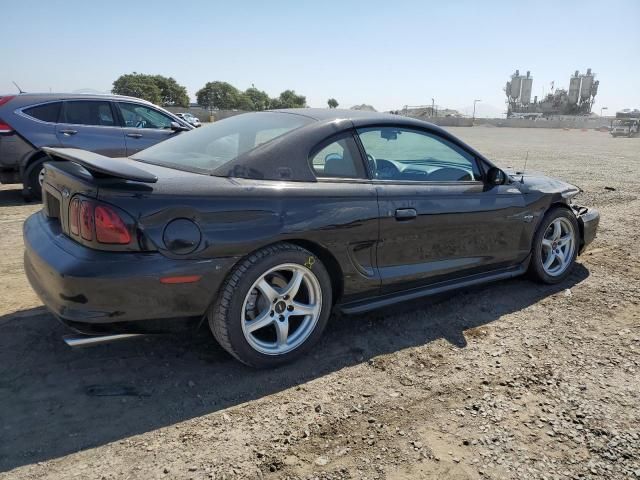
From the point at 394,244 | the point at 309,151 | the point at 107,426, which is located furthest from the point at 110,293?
the point at 394,244

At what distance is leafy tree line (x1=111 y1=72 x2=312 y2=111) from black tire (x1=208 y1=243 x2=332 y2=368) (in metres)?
76.7

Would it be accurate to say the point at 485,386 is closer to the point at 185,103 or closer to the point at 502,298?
the point at 502,298

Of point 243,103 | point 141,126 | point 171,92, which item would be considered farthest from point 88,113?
point 243,103

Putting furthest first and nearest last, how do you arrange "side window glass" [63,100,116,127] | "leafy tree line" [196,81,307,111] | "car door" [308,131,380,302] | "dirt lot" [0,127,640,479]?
1. "leafy tree line" [196,81,307,111]
2. "side window glass" [63,100,116,127]
3. "car door" [308,131,380,302]
4. "dirt lot" [0,127,640,479]

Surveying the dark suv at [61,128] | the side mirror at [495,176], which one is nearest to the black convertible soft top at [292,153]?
the side mirror at [495,176]

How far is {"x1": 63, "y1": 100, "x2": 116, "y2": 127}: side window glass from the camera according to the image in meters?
7.18

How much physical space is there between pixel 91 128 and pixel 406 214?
5.84 m

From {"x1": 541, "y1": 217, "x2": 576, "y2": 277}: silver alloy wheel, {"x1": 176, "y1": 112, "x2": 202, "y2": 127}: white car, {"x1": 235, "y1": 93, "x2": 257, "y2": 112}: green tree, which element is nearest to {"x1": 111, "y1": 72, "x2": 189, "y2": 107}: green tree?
→ {"x1": 235, "y1": 93, "x2": 257, "y2": 112}: green tree

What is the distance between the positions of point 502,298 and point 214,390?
248 centimetres

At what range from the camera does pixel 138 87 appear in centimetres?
7694

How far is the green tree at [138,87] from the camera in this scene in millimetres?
75831

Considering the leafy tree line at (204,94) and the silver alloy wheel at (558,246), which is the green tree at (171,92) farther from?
the silver alloy wheel at (558,246)

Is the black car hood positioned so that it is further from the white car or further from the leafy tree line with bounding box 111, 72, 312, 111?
the leafy tree line with bounding box 111, 72, 312, 111

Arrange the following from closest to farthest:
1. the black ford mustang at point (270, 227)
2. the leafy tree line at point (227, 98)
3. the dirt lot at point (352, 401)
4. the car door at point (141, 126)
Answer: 1. the dirt lot at point (352, 401)
2. the black ford mustang at point (270, 227)
3. the car door at point (141, 126)
4. the leafy tree line at point (227, 98)
